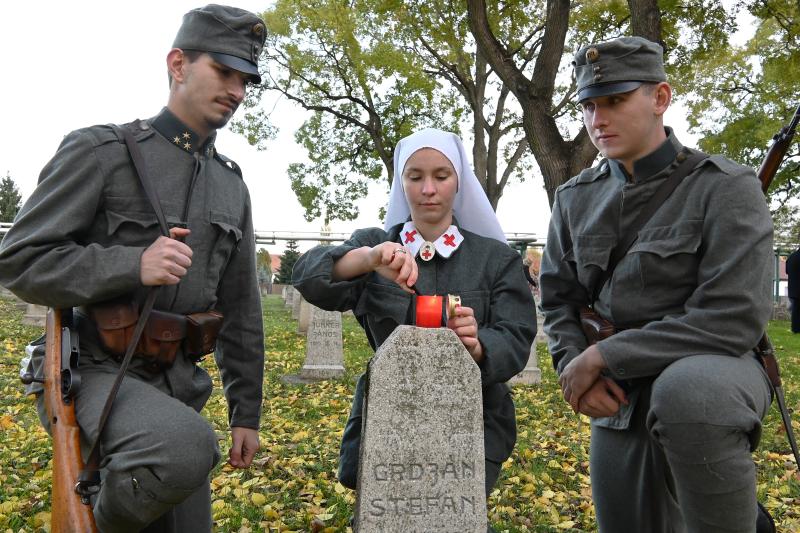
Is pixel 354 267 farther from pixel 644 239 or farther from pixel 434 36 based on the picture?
pixel 434 36

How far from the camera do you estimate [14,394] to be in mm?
8992

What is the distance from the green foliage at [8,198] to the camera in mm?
38906

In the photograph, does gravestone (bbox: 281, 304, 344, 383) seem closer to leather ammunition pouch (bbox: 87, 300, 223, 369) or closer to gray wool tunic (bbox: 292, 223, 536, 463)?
gray wool tunic (bbox: 292, 223, 536, 463)

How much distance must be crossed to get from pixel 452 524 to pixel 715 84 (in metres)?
26.9

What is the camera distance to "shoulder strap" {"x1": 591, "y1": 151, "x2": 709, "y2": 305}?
296 cm

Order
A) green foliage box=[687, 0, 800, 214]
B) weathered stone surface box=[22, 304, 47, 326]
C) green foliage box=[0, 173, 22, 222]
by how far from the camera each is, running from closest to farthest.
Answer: weathered stone surface box=[22, 304, 47, 326] → green foliage box=[687, 0, 800, 214] → green foliage box=[0, 173, 22, 222]

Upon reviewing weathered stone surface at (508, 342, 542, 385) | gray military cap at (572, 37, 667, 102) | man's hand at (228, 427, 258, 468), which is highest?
gray military cap at (572, 37, 667, 102)

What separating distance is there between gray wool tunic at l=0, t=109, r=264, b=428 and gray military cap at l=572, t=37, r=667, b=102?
1649 millimetres

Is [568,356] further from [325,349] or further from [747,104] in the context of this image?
[747,104]

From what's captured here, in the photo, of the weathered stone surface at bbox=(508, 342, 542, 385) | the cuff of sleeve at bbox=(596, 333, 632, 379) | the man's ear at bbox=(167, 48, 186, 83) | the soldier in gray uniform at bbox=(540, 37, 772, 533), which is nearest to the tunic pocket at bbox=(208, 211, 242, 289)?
A: the man's ear at bbox=(167, 48, 186, 83)

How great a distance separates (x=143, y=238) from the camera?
3000 millimetres

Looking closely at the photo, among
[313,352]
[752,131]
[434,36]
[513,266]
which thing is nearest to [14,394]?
[313,352]

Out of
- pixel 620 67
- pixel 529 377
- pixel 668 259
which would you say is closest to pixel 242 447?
pixel 668 259

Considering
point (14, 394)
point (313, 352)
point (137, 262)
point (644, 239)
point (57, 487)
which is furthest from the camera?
point (313, 352)
